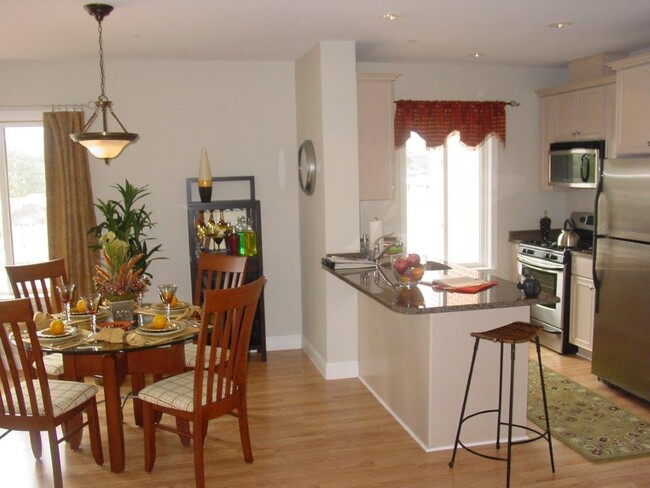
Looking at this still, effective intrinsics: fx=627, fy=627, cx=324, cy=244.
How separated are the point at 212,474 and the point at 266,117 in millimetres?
3161

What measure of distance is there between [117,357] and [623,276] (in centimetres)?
330

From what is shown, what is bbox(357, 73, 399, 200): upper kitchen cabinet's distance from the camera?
4.99 meters

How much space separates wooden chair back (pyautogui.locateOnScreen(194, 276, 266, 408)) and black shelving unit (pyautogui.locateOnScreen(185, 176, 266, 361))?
1.97 meters

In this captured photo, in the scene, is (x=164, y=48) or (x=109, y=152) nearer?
(x=109, y=152)

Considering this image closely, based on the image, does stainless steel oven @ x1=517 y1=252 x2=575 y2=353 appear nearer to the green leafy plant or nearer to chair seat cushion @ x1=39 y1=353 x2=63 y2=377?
the green leafy plant

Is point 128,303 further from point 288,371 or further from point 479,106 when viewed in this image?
point 479,106

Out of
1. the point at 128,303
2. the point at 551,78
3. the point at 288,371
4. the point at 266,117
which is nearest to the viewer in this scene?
the point at 128,303

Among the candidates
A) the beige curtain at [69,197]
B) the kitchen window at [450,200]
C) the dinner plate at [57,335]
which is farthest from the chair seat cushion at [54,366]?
the kitchen window at [450,200]

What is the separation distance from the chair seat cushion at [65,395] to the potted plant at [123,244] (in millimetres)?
494

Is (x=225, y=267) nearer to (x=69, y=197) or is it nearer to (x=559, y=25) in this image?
(x=69, y=197)

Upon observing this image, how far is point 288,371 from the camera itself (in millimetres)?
5066

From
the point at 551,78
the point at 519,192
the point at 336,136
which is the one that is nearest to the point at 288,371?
the point at 336,136

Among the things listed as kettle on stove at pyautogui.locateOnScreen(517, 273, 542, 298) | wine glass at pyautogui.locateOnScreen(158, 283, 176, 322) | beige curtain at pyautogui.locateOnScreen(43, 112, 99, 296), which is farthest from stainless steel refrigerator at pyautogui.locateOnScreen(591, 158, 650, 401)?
beige curtain at pyautogui.locateOnScreen(43, 112, 99, 296)

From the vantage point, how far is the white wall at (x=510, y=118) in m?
5.72
